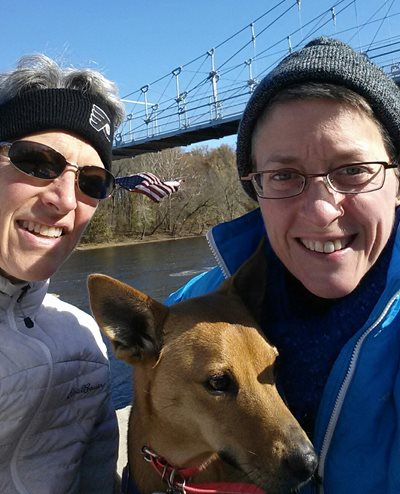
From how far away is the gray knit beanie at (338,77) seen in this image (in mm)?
2018

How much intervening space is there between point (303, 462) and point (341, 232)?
1.05 metres

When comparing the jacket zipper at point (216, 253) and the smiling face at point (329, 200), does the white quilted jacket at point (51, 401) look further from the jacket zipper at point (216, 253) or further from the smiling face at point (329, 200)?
the smiling face at point (329, 200)

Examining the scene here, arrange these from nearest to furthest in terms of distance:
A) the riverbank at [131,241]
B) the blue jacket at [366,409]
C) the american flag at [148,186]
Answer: the blue jacket at [366,409] → the american flag at [148,186] → the riverbank at [131,241]

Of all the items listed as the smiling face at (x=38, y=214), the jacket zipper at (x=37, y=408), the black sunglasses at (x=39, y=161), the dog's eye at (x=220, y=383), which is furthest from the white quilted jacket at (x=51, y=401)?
the dog's eye at (x=220, y=383)

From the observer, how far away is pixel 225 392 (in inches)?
97.6

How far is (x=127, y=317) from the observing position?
9.04ft

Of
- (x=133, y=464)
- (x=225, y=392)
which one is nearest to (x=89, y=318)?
(x=133, y=464)

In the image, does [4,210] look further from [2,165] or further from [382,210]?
[382,210]

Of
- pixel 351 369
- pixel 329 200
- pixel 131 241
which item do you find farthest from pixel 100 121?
pixel 131 241

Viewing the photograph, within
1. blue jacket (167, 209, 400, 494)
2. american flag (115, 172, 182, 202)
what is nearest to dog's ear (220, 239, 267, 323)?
blue jacket (167, 209, 400, 494)

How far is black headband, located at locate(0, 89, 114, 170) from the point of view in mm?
2496

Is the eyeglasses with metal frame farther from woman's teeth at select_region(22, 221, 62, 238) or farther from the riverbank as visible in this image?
the riverbank

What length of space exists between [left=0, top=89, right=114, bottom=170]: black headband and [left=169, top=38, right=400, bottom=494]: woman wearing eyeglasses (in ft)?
3.10

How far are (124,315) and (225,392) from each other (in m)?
0.74
